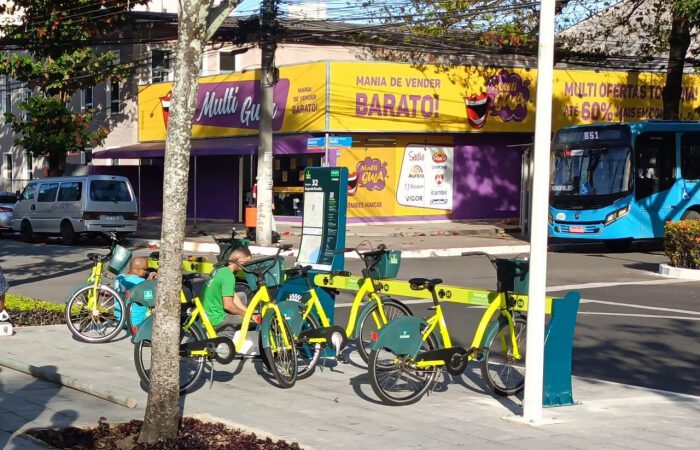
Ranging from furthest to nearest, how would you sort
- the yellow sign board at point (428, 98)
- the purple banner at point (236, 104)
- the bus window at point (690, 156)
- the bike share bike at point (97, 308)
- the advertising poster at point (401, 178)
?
the purple banner at point (236, 104) → the advertising poster at point (401, 178) → the yellow sign board at point (428, 98) → the bus window at point (690, 156) → the bike share bike at point (97, 308)

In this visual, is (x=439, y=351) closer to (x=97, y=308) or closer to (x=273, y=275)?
(x=273, y=275)

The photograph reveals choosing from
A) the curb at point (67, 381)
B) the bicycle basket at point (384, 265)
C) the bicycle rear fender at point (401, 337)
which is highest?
the bicycle basket at point (384, 265)

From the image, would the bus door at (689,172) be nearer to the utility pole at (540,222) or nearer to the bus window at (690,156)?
the bus window at (690,156)

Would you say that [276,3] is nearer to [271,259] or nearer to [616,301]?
[616,301]

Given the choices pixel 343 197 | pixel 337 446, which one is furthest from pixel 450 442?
pixel 343 197

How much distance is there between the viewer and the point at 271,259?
Answer: 1041cm

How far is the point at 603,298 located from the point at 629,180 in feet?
32.6

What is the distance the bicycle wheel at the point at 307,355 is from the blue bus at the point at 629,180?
56.9 ft

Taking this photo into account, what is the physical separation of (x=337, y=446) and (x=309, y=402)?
5.16 feet

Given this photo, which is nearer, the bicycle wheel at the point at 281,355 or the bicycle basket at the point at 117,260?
the bicycle wheel at the point at 281,355

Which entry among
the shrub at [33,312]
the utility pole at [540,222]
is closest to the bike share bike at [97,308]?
the shrub at [33,312]

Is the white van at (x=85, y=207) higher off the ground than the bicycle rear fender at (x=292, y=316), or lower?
higher

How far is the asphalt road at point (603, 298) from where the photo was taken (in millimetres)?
11172

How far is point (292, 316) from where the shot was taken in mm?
9594
